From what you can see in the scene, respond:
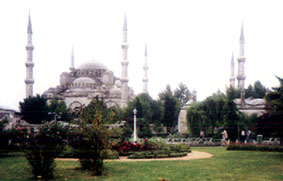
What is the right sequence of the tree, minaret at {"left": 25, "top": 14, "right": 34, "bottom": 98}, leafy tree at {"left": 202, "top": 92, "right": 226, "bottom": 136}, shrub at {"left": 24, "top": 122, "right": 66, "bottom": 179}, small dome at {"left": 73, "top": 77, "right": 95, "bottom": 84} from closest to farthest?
shrub at {"left": 24, "top": 122, "right": 66, "bottom": 179}, leafy tree at {"left": 202, "top": 92, "right": 226, "bottom": 136}, the tree, minaret at {"left": 25, "top": 14, "right": 34, "bottom": 98}, small dome at {"left": 73, "top": 77, "right": 95, "bottom": 84}

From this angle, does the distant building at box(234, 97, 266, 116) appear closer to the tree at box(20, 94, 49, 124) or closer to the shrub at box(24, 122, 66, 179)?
the tree at box(20, 94, 49, 124)

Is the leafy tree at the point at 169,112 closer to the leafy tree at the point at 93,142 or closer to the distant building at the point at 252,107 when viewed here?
the distant building at the point at 252,107

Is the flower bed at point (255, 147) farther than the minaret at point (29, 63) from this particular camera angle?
No

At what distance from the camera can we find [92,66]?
57.2 m

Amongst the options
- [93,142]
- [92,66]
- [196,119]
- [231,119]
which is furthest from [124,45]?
[93,142]

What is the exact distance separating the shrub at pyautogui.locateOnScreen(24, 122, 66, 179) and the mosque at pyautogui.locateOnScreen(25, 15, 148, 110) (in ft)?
104

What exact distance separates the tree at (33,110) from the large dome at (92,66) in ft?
63.8

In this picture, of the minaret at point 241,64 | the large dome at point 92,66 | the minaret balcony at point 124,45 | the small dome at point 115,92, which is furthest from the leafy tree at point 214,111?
the large dome at point 92,66

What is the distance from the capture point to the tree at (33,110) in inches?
1447

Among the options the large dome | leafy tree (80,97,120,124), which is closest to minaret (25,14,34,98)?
the large dome

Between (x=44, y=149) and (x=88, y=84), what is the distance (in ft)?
141

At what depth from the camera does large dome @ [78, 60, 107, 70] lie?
5671 centimetres

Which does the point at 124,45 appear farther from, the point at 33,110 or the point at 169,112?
the point at 33,110

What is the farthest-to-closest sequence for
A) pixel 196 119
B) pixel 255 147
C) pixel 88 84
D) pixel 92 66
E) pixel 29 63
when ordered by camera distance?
pixel 92 66, pixel 88 84, pixel 29 63, pixel 196 119, pixel 255 147
